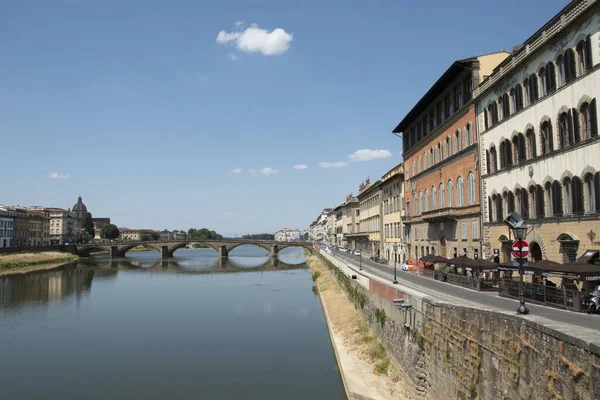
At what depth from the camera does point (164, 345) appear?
3139 cm

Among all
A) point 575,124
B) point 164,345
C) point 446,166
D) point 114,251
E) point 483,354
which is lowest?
point 164,345

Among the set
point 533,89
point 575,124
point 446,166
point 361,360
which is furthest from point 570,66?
point 446,166

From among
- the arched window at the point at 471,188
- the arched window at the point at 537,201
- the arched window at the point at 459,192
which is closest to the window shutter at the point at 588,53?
the arched window at the point at 537,201

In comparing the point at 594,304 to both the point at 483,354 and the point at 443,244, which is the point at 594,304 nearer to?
the point at 483,354

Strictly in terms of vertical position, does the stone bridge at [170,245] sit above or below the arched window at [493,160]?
below

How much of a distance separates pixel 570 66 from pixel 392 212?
43.0m

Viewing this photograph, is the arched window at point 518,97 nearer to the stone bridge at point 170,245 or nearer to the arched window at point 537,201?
the arched window at point 537,201

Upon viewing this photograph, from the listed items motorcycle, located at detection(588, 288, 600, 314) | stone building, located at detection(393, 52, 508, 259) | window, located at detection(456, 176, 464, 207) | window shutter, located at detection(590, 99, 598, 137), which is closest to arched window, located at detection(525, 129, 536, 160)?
window shutter, located at detection(590, 99, 598, 137)

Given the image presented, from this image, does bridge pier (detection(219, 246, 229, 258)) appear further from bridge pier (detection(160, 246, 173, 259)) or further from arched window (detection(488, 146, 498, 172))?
arched window (detection(488, 146, 498, 172))

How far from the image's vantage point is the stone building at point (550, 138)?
22641 mm

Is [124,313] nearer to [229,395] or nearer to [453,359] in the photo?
[229,395]

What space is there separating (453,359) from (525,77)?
2105cm

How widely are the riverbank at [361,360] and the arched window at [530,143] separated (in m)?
14.3

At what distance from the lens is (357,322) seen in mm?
29094
